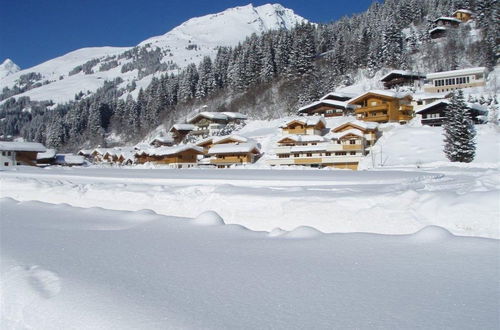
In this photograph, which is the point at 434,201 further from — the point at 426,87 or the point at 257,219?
the point at 426,87

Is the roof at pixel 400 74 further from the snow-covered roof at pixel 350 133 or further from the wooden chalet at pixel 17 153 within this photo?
the wooden chalet at pixel 17 153

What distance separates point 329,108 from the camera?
5766cm

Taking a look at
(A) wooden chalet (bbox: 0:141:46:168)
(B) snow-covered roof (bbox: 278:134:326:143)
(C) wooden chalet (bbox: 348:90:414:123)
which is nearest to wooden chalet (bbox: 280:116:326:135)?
(B) snow-covered roof (bbox: 278:134:326:143)

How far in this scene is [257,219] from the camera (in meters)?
9.99

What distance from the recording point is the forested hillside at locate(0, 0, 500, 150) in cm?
6594

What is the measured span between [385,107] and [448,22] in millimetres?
37902

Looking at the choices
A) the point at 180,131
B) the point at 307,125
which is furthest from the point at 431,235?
the point at 180,131

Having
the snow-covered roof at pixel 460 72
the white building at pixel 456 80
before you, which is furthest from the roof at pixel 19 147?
the snow-covered roof at pixel 460 72

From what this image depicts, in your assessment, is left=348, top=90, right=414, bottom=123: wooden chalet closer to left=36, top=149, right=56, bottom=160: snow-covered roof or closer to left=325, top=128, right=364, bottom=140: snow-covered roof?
left=325, top=128, right=364, bottom=140: snow-covered roof

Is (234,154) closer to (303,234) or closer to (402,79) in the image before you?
(402,79)

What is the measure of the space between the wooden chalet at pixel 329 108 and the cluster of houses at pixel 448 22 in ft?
97.4

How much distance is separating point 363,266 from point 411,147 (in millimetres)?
35802

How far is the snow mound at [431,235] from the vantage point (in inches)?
A: 243

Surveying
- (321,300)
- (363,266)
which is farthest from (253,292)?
(363,266)
